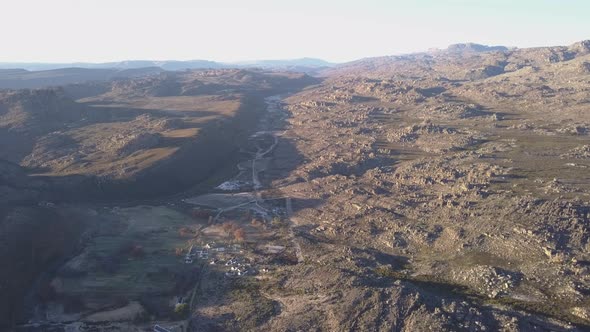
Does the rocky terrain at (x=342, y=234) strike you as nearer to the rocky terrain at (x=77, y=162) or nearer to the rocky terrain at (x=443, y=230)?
the rocky terrain at (x=443, y=230)

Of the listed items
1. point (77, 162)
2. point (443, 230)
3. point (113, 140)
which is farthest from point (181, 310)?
point (113, 140)

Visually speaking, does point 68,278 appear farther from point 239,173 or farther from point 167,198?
point 239,173

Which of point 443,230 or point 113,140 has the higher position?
point 113,140

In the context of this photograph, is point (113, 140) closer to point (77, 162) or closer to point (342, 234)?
point (77, 162)

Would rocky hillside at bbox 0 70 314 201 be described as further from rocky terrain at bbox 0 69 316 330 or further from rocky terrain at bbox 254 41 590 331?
rocky terrain at bbox 254 41 590 331

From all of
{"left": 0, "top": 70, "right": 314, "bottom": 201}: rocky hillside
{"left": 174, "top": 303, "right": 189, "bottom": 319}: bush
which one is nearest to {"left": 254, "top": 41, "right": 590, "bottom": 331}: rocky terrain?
{"left": 174, "top": 303, "right": 189, "bottom": 319}: bush

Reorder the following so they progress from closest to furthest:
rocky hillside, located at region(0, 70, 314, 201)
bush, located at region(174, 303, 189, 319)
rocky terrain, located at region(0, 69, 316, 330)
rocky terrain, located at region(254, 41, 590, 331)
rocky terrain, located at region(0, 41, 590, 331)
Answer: rocky terrain, located at region(254, 41, 590, 331) → rocky terrain, located at region(0, 41, 590, 331) → bush, located at region(174, 303, 189, 319) → rocky terrain, located at region(0, 69, 316, 330) → rocky hillside, located at region(0, 70, 314, 201)

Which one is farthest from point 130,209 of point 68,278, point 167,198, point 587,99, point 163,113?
point 587,99

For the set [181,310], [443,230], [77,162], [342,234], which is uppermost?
[77,162]

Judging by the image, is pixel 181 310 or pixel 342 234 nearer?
pixel 181 310
